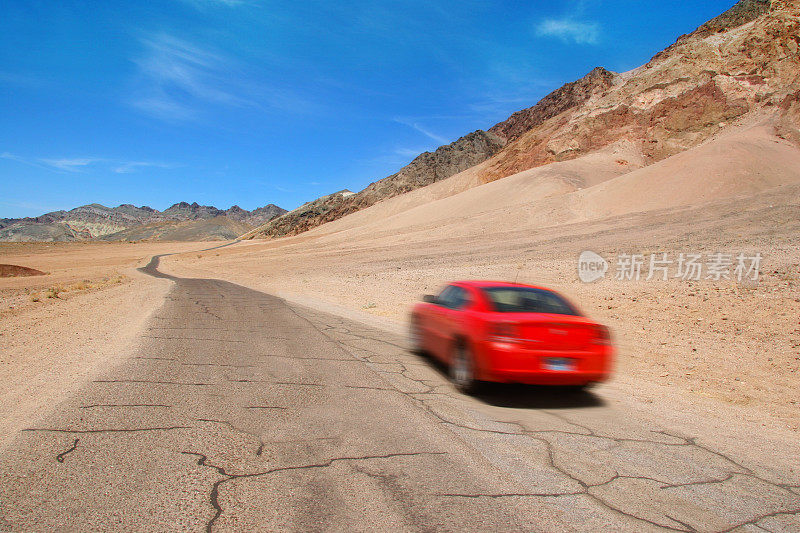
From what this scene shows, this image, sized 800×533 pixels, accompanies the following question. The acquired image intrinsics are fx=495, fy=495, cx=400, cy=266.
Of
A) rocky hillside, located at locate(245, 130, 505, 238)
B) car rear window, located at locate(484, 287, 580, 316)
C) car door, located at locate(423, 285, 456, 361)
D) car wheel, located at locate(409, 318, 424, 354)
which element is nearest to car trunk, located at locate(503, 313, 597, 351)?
car rear window, located at locate(484, 287, 580, 316)

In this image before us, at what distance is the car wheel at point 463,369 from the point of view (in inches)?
238

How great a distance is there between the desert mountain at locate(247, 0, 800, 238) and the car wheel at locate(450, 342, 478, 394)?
40971mm

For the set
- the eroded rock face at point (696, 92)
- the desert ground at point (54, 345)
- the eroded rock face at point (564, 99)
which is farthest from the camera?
the eroded rock face at point (564, 99)

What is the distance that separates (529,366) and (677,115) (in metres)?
75.4

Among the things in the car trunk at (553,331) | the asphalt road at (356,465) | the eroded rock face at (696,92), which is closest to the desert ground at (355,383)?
the asphalt road at (356,465)

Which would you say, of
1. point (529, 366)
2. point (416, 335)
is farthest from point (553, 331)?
point (416, 335)

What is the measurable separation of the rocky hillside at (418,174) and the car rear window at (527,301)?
108m

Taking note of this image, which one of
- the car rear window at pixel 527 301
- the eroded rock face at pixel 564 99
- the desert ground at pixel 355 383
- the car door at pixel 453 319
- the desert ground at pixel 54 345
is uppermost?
the eroded rock face at pixel 564 99

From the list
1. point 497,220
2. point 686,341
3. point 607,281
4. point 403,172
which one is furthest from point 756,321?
point 403,172

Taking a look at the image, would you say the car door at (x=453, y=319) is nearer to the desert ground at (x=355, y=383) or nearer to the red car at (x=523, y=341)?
the red car at (x=523, y=341)

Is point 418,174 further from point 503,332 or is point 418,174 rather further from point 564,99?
point 503,332

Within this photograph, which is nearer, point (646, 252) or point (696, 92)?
point (646, 252)

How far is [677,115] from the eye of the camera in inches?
2672

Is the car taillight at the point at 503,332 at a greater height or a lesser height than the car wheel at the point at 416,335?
greater
